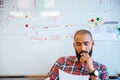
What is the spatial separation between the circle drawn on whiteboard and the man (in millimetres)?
338

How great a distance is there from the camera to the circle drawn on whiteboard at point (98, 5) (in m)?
1.84

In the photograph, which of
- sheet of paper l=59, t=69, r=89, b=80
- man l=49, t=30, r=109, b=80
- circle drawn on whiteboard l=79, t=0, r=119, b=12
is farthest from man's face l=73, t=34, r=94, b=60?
circle drawn on whiteboard l=79, t=0, r=119, b=12

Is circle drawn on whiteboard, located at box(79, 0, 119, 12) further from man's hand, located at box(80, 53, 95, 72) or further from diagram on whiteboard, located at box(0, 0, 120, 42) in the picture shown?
man's hand, located at box(80, 53, 95, 72)

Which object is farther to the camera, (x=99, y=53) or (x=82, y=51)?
(x=99, y=53)

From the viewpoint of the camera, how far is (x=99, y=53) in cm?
187

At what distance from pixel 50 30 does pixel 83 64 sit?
19.1 inches

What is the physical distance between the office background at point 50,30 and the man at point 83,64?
232 mm

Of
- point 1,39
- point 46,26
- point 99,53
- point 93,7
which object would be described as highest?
point 93,7

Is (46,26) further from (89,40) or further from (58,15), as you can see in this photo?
(89,40)

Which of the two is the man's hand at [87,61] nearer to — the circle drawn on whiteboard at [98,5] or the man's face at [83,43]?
the man's face at [83,43]

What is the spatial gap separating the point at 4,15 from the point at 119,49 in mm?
1155

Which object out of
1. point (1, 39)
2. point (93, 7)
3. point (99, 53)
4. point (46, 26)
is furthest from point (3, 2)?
point (99, 53)

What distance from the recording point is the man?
155 cm

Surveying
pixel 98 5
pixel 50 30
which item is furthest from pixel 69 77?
pixel 98 5
